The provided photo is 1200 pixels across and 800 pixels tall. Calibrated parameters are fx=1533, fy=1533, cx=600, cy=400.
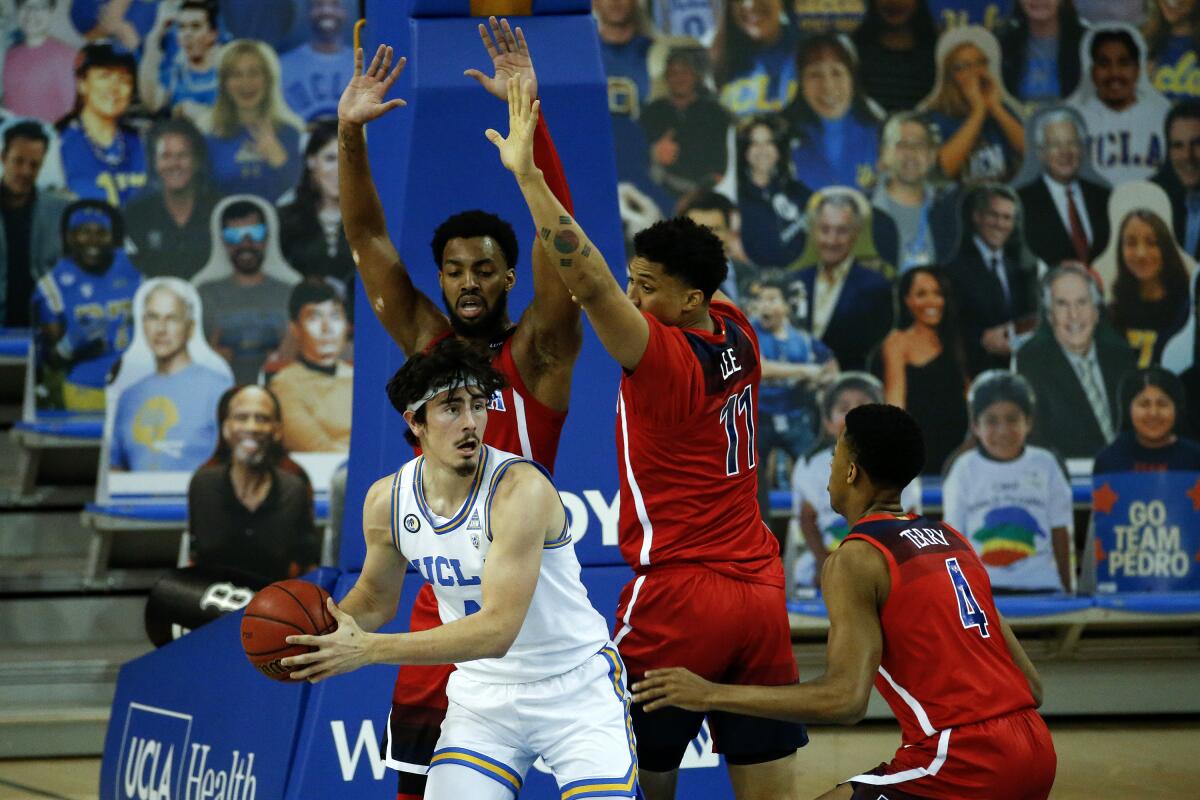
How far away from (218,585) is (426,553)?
315 centimetres

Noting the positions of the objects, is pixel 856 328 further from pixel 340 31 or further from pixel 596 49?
pixel 596 49

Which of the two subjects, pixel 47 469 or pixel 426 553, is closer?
pixel 426 553

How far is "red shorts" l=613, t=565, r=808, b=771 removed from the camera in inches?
155

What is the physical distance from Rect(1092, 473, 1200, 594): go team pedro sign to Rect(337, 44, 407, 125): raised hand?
226 inches

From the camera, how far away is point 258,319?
30.4ft

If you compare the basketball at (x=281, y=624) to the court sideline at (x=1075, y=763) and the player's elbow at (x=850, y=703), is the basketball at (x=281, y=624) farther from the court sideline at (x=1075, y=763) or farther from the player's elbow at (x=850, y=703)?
the court sideline at (x=1075, y=763)

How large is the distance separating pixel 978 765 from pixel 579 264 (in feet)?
4.94

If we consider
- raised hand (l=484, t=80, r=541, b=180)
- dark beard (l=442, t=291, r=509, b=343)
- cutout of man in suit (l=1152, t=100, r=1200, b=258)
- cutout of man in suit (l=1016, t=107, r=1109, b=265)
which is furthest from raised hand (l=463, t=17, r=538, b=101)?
cutout of man in suit (l=1152, t=100, r=1200, b=258)

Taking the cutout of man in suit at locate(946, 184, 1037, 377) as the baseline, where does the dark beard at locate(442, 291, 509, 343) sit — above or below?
below

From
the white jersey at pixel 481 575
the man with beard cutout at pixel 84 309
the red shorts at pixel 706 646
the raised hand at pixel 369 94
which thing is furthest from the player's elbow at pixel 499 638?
the man with beard cutout at pixel 84 309

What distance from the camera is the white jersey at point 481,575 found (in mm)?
3598

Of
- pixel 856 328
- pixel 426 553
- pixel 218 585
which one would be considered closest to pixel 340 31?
pixel 856 328

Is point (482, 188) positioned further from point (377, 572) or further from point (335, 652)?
point (335, 652)

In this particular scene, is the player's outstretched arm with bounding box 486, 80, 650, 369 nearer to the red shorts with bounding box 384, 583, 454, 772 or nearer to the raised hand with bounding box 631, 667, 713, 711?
the raised hand with bounding box 631, 667, 713, 711
